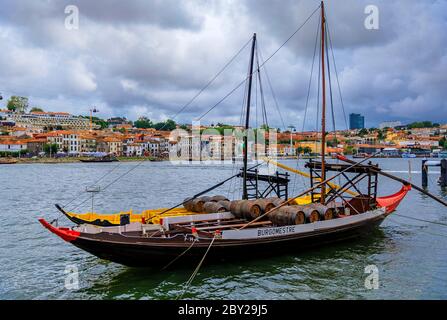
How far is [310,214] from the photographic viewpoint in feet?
56.2

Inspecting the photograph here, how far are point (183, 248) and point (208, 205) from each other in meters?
5.81

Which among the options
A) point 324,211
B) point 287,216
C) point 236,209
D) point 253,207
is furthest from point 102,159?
point 287,216

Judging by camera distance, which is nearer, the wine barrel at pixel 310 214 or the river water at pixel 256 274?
the river water at pixel 256 274

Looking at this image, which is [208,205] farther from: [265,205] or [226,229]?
[265,205]

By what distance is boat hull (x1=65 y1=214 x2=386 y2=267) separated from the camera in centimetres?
1295

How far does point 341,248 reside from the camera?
18688mm

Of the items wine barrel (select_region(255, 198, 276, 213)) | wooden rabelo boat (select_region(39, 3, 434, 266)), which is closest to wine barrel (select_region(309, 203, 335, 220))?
wooden rabelo boat (select_region(39, 3, 434, 266))

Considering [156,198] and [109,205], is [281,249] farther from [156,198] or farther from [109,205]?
[156,198]

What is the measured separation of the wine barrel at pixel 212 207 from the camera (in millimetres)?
19047

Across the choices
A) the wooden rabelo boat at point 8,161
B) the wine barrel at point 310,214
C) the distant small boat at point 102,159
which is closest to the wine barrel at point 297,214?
the wine barrel at point 310,214

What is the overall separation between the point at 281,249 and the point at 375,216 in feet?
21.6

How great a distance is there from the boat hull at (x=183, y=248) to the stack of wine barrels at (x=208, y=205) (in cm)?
390

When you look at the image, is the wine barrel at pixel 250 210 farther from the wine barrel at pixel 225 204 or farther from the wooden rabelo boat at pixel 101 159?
the wooden rabelo boat at pixel 101 159
